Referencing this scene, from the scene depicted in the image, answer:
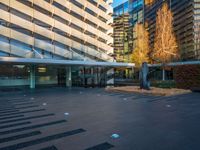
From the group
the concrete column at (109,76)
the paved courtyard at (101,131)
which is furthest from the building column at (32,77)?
the paved courtyard at (101,131)

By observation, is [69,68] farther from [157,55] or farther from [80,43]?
[157,55]

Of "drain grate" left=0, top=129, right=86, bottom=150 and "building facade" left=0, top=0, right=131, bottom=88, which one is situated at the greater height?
"building facade" left=0, top=0, right=131, bottom=88

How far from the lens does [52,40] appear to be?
94.8 ft

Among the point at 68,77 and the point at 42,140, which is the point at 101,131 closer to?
the point at 42,140

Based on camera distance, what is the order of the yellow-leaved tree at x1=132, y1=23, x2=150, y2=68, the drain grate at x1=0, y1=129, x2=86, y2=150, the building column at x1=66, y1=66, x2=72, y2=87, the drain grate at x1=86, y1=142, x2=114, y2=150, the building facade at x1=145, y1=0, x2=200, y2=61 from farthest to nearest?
the building facade at x1=145, y1=0, x2=200, y2=61, the yellow-leaved tree at x1=132, y1=23, x2=150, y2=68, the building column at x1=66, y1=66, x2=72, y2=87, the drain grate at x1=0, y1=129, x2=86, y2=150, the drain grate at x1=86, y1=142, x2=114, y2=150

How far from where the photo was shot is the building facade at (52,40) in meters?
24.3

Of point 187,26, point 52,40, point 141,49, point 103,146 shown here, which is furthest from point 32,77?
point 187,26

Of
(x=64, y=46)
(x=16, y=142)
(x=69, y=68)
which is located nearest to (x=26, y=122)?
(x=16, y=142)

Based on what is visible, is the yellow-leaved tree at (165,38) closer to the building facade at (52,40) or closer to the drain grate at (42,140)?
the building facade at (52,40)

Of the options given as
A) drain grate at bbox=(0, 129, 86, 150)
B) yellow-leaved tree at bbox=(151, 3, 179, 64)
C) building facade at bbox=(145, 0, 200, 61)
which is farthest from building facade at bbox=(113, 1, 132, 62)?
drain grate at bbox=(0, 129, 86, 150)

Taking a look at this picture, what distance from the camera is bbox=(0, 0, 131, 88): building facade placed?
79.6 feet

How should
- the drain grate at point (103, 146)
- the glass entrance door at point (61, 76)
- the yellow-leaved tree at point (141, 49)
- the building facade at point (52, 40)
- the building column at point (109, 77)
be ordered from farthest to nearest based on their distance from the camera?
the yellow-leaved tree at point (141, 49), the building column at point (109, 77), the glass entrance door at point (61, 76), the building facade at point (52, 40), the drain grate at point (103, 146)

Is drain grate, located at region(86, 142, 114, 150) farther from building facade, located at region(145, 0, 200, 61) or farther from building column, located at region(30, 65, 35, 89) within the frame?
building facade, located at region(145, 0, 200, 61)

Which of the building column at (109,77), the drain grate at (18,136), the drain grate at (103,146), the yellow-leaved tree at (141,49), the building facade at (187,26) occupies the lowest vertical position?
the drain grate at (103,146)
